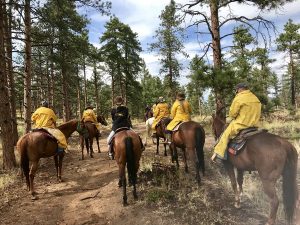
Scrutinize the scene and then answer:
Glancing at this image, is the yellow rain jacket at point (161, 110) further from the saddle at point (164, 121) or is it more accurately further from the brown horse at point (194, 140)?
the brown horse at point (194, 140)

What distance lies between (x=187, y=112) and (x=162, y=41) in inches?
1028

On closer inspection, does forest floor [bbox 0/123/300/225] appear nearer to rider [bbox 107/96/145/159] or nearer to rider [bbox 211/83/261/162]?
rider [bbox 107/96/145/159]

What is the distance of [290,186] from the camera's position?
6723 mm

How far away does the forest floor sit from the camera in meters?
7.22

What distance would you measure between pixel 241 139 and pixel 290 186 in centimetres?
140

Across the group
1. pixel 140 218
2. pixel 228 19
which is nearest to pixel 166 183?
pixel 140 218

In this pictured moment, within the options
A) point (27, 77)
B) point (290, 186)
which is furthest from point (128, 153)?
point (27, 77)

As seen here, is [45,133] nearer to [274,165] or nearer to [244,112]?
[244,112]

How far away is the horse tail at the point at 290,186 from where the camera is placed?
21.6 ft

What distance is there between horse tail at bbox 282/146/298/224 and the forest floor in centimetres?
54

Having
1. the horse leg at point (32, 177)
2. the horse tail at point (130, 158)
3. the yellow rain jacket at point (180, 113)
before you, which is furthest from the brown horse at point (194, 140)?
the horse leg at point (32, 177)

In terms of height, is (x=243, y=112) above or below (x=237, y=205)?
above

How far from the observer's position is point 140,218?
23.5 feet

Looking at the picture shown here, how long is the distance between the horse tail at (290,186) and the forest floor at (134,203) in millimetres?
541
